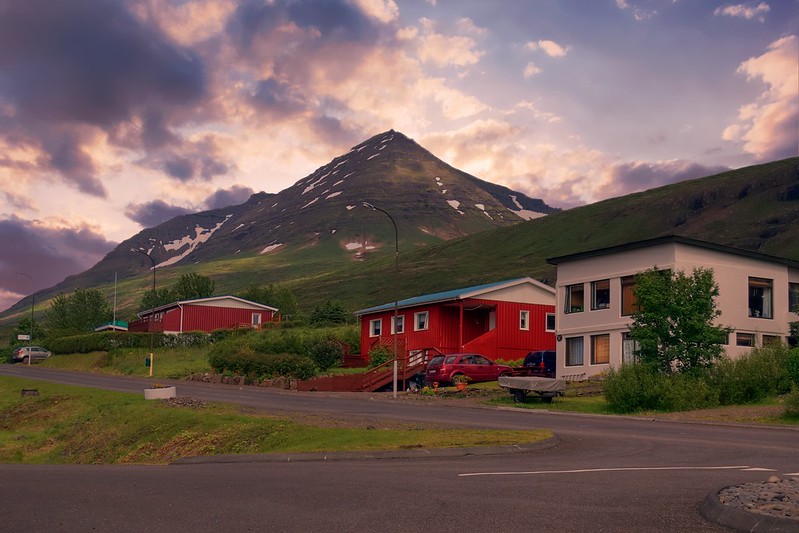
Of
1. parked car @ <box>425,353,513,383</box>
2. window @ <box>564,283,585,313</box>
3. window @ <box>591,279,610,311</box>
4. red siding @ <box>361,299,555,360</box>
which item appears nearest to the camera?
window @ <box>591,279,610,311</box>

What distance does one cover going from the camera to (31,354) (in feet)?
273

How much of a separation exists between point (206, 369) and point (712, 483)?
5031 centimetres

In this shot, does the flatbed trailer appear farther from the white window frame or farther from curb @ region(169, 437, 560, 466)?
the white window frame

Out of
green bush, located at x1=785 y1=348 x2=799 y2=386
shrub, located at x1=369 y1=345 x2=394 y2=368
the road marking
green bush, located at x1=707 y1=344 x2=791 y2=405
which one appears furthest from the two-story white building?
the road marking

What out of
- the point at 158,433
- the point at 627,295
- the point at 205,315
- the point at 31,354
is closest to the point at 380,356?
the point at 627,295

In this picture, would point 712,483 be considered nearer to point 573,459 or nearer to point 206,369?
point 573,459

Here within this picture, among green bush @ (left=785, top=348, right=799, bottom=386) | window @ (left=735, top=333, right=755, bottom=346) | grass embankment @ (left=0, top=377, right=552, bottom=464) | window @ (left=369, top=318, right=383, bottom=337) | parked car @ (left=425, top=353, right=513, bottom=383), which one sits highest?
window @ (left=369, top=318, right=383, bottom=337)

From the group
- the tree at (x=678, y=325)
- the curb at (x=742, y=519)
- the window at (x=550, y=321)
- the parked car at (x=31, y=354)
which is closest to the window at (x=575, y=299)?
the window at (x=550, y=321)

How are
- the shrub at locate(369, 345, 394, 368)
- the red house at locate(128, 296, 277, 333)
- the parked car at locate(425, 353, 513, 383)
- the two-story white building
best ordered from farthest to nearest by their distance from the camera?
1. the red house at locate(128, 296, 277, 333)
2. the shrub at locate(369, 345, 394, 368)
3. the parked car at locate(425, 353, 513, 383)
4. the two-story white building

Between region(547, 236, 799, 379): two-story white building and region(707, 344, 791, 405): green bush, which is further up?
region(547, 236, 799, 379): two-story white building

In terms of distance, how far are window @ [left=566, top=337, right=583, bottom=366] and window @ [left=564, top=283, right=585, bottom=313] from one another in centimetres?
170

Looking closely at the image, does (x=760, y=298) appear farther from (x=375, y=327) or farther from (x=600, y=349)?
(x=375, y=327)

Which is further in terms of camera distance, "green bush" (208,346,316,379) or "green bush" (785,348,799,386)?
"green bush" (208,346,316,379)

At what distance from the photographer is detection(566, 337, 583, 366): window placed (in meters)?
48.5
